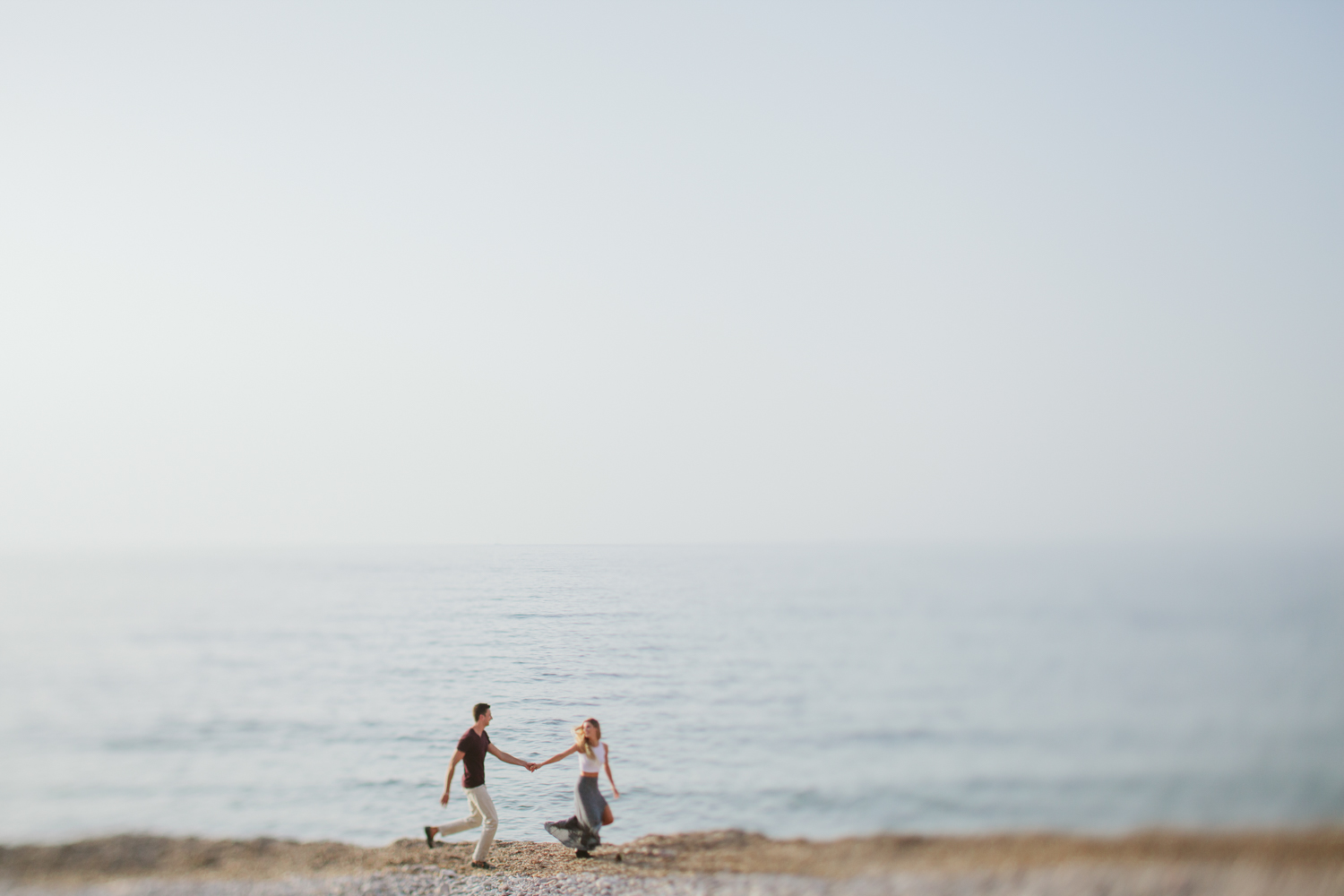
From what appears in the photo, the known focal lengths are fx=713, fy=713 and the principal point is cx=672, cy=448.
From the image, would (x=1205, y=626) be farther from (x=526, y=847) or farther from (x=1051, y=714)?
(x=526, y=847)

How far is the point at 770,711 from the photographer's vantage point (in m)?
18.0

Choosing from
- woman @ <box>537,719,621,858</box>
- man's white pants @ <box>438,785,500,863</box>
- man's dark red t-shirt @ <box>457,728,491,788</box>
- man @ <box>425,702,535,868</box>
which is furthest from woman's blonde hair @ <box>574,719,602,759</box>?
man's white pants @ <box>438,785,500,863</box>

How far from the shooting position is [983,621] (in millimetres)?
16391

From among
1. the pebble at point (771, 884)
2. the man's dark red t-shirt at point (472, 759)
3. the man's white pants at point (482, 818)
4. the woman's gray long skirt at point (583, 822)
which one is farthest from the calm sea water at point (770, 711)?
the man's dark red t-shirt at point (472, 759)

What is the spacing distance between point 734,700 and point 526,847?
895 centimetres

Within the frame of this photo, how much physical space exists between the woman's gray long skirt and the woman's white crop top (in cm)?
17

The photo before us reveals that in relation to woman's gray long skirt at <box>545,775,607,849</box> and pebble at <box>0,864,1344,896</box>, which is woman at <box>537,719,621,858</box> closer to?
woman's gray long skirt at <box>545,775,607,849</box>

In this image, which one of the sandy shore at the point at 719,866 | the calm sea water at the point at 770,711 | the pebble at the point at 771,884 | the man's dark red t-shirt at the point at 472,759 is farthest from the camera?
the calm sea water at the point at 770,711

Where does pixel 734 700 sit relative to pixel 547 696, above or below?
below

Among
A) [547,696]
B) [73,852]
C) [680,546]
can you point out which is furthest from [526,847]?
[680,546]

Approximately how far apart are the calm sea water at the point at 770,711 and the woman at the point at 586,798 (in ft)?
4.11

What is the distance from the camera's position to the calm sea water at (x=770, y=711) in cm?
1141

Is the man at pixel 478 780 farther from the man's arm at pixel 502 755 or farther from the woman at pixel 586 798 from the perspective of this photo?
the woman at pixel 586 798

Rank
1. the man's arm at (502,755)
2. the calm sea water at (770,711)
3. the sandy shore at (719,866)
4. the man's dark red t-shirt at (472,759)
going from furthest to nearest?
the calm sea water at (770,711)
the man's arm at (502,755)
the man's dark red t-shirt at (472,759)
the sandy shore at (719,866)
